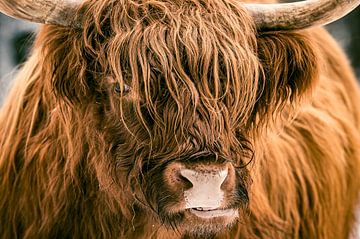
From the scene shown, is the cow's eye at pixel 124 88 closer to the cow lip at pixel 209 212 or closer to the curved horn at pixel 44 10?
the curved horn at pixel 44 10

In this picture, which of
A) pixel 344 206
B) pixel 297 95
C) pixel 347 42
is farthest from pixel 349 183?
pixel 347 42

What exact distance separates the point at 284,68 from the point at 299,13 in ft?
1.09

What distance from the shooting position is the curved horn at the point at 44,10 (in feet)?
12.3

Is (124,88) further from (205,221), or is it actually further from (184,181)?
(205,221)

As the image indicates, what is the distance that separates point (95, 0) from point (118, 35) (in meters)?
0.22

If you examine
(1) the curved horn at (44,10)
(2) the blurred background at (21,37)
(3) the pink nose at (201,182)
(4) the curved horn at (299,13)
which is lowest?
(2) the blurred background at (21,37)

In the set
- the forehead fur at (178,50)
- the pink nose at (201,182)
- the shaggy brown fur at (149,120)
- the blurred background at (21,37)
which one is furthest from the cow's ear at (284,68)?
the blurred background at (21,37)

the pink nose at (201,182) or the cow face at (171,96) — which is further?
the cow face at (171,96)

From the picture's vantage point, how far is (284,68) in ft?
14.0

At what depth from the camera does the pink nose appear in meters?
3.63

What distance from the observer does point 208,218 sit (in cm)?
382

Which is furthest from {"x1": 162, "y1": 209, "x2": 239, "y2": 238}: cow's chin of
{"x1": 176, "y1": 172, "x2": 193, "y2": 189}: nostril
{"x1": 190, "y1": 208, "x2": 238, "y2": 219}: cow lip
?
{"x1": 176, "y1": 172, "x2": 193, "y2": 189}: nostril

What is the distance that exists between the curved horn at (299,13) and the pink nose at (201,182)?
0.75 m

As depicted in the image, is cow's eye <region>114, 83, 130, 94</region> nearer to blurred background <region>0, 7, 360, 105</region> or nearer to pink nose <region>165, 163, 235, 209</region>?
pink nose <region>165, 163, 235, 209</region>
